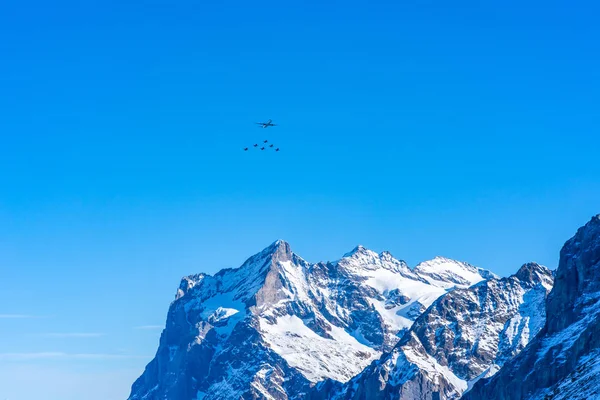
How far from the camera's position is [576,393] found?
194 m
